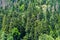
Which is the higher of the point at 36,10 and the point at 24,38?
the point at 36,10

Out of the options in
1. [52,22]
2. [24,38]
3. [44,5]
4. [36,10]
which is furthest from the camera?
[44,5]

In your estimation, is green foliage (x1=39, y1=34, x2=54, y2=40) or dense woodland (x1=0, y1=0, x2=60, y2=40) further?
dense woodland (x1=0, y1=0, x2=60, y2=40)

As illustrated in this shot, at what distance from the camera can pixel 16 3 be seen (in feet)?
242

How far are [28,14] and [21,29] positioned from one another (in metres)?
4.80

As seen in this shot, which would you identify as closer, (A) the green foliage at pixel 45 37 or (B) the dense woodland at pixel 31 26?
(A) the green foliage at pixel 45 37

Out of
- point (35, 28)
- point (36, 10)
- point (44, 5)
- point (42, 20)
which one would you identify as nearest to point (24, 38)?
point (35, 28)

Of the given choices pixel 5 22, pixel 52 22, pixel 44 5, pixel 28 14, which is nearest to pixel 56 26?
pixel 52 22

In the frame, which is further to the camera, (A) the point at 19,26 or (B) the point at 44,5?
(B) the point at 44,5

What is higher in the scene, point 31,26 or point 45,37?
point 31,26

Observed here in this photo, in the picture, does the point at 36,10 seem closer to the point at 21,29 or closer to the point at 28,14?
the point at 28,14

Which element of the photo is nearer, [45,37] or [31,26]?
[45,37]

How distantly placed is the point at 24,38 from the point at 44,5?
973 inches

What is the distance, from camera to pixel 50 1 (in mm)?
73938

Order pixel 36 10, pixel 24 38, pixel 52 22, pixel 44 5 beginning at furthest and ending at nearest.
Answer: pixel 44 5, pixel 36 10, pixel 52 22, pixel 24 38
